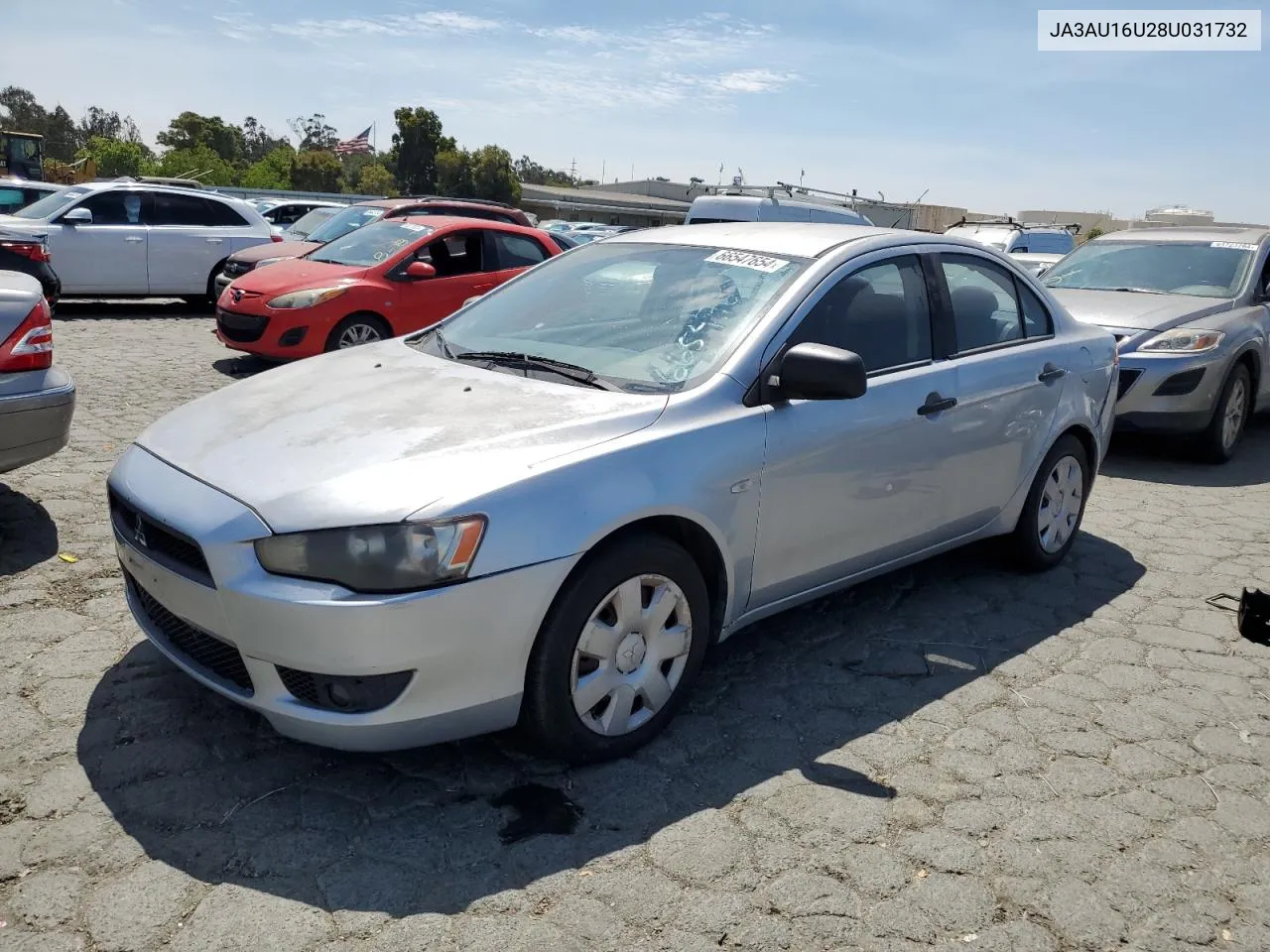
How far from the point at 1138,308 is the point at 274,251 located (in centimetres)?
912

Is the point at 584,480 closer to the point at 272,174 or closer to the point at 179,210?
the point at 179,210

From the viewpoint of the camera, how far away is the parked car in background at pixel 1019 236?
1933cm

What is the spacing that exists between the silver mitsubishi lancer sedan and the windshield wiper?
0.05 feet

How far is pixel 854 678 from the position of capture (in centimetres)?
407

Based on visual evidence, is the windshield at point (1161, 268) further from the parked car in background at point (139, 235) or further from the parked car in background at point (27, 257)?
the parked car in background at point (139, 235)

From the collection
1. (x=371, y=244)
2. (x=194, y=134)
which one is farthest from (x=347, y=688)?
(x=194, y=134)

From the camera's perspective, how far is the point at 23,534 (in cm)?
494

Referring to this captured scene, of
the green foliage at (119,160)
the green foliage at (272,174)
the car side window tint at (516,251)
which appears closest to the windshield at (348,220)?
the car side window tint at (516,251)

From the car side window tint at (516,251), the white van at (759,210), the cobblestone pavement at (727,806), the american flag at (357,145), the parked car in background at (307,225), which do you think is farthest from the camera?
the american flag at (357,145)

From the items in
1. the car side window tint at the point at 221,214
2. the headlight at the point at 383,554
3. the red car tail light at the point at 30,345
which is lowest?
the headlight at the point at 383,554

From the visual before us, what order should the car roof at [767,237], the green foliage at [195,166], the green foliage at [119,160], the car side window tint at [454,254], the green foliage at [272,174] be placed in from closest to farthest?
the car roof at [767,237]
the car side window tint at [454,254]
the green foliage at [195,166]
the green foliage at [272,174]
the green foliage at [119,160]

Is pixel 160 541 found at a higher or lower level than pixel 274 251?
lower

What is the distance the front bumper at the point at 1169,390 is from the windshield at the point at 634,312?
4.82 metres

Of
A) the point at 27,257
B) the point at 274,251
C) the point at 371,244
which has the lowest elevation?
the point at 27,257
